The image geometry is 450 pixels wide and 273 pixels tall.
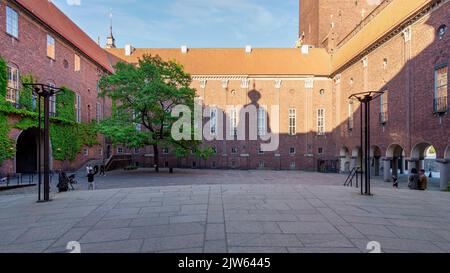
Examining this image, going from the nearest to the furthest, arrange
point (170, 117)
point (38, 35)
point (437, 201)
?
point (437, 201) → point (38, 35) → point (170, 117)

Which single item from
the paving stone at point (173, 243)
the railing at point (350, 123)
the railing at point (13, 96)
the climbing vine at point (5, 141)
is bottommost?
the paving stone at point (173, 243)

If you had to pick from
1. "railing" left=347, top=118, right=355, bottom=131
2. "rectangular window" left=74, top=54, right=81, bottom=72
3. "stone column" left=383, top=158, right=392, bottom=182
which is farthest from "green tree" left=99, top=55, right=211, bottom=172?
"railing" left=347, top=118, right=355, bottom=131

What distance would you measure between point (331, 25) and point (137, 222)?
43.7m

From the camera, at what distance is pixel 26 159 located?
24.1 m

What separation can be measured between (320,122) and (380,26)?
16.2m

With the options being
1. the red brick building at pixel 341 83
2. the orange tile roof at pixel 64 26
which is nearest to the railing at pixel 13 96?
the orange tile roof at pixel 64 26

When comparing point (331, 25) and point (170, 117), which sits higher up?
point (331, 25)

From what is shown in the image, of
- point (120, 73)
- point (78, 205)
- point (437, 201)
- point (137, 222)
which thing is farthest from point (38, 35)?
point (437, 201)

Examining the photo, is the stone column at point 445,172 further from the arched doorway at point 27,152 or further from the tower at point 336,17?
the arched doorway at point 27,152

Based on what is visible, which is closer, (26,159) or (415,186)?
(415,186)

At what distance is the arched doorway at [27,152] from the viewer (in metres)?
23.9

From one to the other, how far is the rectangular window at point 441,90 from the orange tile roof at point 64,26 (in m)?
31.6

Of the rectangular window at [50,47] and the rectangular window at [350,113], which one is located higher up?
the rectangular window at [50,47]
